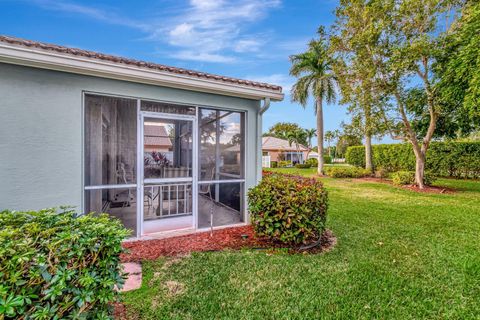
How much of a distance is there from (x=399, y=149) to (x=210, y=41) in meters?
17.7

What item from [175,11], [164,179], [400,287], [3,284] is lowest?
[400,287]

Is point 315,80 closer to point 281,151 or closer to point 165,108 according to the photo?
point 165,108

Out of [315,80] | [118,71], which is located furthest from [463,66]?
[315,80]

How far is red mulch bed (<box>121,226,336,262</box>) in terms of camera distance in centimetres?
445

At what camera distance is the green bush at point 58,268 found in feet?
5.14

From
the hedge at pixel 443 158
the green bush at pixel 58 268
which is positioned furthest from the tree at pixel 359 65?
the green bush at pixel 58 268

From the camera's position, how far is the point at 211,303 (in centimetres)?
298

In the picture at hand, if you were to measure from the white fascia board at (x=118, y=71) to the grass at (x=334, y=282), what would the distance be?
3508 millimetres

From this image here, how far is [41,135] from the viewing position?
13.9 ft

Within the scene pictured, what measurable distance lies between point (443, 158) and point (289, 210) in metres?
Answer: 18.9

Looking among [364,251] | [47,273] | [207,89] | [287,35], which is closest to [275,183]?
[364,251]

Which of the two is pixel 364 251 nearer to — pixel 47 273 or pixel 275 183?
pixel 275 183

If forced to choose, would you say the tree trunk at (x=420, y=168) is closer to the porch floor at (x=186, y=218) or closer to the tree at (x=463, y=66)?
the tree at (x=463, y=66)

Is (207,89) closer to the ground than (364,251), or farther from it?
farther from it
